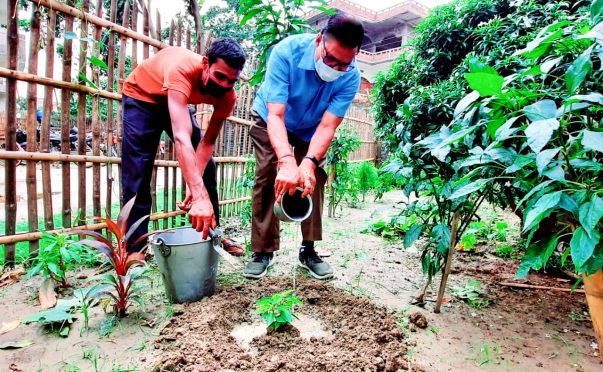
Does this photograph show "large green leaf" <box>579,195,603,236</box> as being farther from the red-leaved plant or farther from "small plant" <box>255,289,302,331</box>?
the red-leaved plant

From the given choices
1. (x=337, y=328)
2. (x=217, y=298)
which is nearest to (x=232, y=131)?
(x=217, y=298)

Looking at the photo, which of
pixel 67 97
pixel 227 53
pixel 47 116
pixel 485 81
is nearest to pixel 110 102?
pixel 67 97

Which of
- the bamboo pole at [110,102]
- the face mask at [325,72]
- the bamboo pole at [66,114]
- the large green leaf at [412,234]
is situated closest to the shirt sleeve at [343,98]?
the face mask at [325,72]

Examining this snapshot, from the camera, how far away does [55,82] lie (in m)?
2.19

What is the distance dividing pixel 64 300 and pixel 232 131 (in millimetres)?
2513

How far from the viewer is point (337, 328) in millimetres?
1586

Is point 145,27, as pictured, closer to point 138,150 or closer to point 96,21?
point 96,21

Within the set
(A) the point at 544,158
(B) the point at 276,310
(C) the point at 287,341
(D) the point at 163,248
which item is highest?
(A) the point at 544,158

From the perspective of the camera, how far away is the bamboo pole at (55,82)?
200 centimetres

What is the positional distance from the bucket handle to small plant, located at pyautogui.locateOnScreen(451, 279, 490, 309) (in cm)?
153

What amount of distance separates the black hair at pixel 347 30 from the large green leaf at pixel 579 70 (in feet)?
3.42

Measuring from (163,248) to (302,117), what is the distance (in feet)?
3.64

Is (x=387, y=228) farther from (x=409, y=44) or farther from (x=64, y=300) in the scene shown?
(x=64, y=300)

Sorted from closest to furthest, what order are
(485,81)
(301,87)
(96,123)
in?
(485,81) < (301,87) < (96,123)
